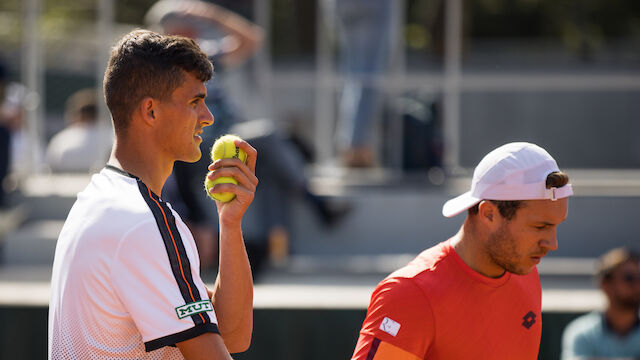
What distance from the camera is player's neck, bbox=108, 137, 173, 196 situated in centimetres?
226

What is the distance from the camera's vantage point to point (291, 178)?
8.20 metres

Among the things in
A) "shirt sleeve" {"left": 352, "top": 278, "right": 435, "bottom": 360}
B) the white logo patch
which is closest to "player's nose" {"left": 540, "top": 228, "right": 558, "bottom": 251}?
"shirt sleeve" {"left": 352, "top": 278, "right": 435, "bottom": 360}

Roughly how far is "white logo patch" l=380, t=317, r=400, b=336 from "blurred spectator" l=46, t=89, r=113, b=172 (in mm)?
7235

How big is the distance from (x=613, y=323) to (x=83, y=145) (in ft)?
20.5

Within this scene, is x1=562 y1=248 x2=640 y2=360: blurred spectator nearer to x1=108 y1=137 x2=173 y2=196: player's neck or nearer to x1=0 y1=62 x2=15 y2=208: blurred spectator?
x1=108 y1=137 x2=173 y2=196: player's neck

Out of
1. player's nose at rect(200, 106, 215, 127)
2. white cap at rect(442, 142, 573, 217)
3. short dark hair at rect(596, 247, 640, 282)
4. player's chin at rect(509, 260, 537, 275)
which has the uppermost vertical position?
player's nose at rect(200, 106, 215, 127)

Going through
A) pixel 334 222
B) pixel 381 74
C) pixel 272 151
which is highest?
pixel 381 74

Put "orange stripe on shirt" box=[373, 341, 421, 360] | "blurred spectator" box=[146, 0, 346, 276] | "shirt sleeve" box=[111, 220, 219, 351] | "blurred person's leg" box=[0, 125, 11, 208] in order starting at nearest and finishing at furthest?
"shirt sleeve" box=[111, 220, 219, 351] → "orange stripe on shirt" box=[373, 341, 421, 360] → "blurred spectator" box=[146, 0, 346, 276] → "blurred person's leg" box=[0, 125, 11, 208]

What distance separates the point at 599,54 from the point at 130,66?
29.3 feet

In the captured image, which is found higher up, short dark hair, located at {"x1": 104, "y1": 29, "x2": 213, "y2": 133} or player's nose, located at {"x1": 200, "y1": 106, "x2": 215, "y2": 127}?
short dark hair, located at {"x1": 104, "y1": 29, "x2": 213, "y2": 133}

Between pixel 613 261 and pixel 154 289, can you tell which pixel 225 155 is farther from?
pixel 613 261

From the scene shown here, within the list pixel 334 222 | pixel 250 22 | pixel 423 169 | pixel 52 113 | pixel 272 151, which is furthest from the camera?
pixel 52 113

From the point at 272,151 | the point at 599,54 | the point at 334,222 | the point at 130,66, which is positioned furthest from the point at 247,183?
the point at 599,54

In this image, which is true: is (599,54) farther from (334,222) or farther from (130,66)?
(130,66)
